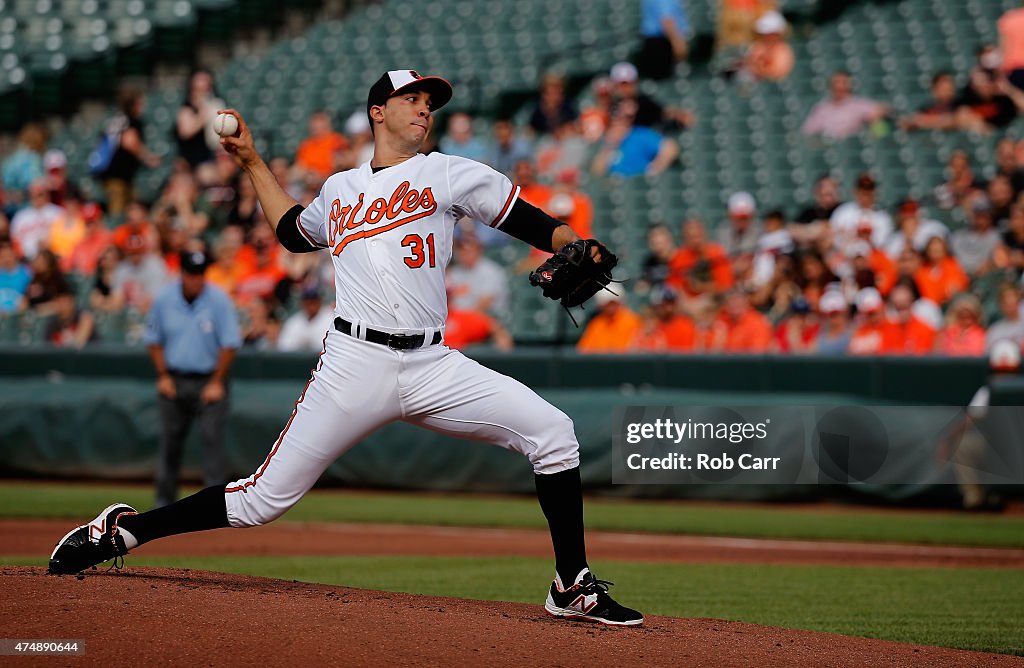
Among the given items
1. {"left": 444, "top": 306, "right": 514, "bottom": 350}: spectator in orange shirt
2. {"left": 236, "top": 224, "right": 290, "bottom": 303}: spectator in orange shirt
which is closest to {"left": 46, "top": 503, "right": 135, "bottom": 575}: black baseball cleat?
{"left": 444, "top": 306, "right": 514, "bottom": 350}: spectator in orange shirt

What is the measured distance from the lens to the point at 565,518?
5016mm

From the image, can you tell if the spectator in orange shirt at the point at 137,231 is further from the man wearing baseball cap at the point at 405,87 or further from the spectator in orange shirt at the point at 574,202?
the man wearing baseball cap at the point at 405,87

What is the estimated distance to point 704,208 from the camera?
588 inches

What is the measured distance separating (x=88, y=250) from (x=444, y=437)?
22.0 feet

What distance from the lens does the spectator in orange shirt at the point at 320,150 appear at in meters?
16.0

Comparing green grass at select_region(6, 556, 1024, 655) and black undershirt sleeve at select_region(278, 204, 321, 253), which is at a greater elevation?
black undershirt sleeve at select_region(278, 204, 321, 253)

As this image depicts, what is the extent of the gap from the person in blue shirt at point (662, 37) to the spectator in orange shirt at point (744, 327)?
510 cm

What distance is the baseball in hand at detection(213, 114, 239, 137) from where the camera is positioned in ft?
17.3

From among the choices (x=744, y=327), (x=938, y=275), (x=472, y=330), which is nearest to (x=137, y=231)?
(x=472, y=330)

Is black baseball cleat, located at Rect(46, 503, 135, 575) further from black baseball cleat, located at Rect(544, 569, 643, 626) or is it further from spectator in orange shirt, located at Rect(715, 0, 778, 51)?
spectator in orange shirt, located at Rect(715, 0, 778, 51)

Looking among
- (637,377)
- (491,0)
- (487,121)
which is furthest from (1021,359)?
(491,0)

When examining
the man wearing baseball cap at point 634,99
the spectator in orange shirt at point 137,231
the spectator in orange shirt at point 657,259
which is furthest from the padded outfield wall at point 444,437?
the man wearing baseball cap at point 634,99

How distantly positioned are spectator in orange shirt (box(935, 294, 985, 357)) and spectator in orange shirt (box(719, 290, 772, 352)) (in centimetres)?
153

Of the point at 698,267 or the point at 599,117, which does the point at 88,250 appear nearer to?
the point at 599,117
